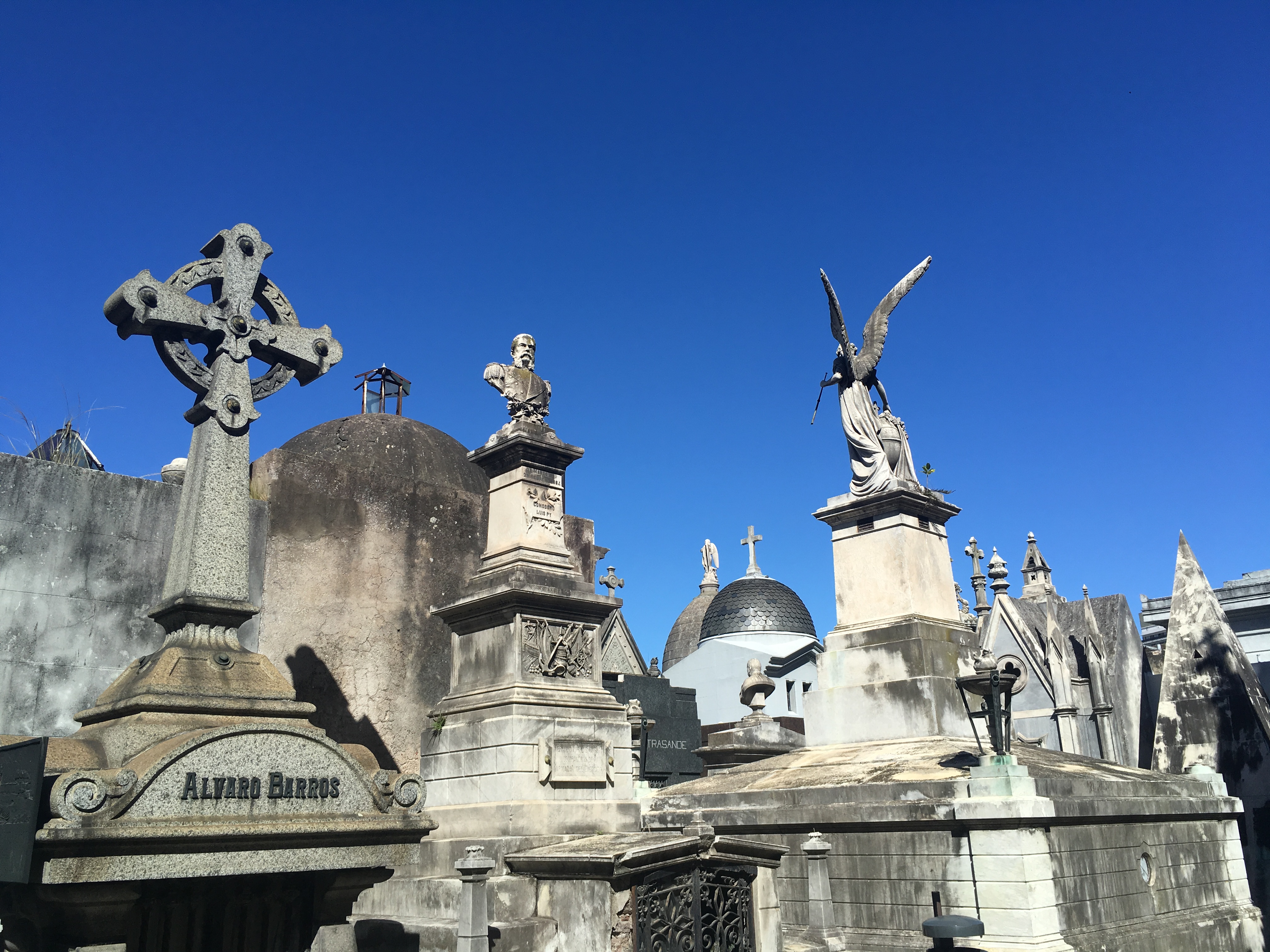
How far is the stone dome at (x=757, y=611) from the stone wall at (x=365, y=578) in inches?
1022

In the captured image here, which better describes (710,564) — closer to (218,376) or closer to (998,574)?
(998,574)

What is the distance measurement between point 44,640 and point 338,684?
10.6 feet

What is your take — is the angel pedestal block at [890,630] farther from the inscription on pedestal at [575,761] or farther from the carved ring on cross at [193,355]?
the carved ring on cross at [193,355]

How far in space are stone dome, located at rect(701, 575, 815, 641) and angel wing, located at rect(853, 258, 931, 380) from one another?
25394mm

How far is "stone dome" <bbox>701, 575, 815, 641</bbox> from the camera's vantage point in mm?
38094

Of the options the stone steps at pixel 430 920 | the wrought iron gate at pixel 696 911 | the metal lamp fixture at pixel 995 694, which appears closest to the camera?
the stone steps at pixel 430 920

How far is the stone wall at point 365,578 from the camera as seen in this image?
11.5 meters

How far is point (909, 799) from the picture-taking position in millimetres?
8922

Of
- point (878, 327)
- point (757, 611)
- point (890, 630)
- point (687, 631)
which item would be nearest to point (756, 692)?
point (890, 630)

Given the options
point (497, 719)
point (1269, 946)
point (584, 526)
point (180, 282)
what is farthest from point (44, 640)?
point (1269, 946)

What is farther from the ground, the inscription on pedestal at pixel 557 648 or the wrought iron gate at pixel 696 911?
the inscription on pedestal at pixel 557 648

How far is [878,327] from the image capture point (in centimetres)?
1355

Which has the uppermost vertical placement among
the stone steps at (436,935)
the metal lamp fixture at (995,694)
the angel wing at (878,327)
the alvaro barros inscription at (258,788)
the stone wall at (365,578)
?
the angel wing at (878,327)

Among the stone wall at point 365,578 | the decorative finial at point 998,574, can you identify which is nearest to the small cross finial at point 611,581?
the stone wall at point 365,578
